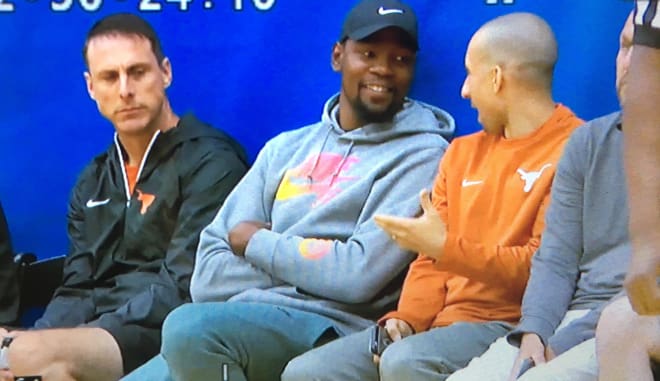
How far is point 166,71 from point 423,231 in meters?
1.34

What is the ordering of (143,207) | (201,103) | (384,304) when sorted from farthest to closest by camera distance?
(201,103) → (143,207) → (384,304)

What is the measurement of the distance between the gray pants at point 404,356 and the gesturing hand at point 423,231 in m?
0.20

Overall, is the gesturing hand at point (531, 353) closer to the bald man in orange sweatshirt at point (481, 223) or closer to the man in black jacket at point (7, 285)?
the bald man in orange sweatshirt at point (481, 223)

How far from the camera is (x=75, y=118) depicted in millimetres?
4371

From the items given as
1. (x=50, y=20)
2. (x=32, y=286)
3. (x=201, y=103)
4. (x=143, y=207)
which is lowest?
(x=32, y=286)

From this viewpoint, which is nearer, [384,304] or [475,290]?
[475,290]

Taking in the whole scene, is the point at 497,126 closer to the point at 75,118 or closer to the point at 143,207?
the point at 143,207

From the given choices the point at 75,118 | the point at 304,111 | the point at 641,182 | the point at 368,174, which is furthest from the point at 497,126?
the point at 75,118

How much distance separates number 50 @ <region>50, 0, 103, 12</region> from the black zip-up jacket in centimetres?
Result: 48

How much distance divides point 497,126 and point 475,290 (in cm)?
44

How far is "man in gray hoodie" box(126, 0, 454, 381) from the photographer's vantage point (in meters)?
3.38

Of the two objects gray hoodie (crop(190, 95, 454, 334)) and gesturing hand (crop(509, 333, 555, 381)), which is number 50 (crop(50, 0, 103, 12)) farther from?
gesturing hand (crop(509, 333, 555, 381))

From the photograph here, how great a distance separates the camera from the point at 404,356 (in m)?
2.99

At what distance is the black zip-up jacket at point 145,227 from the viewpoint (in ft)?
12.5
